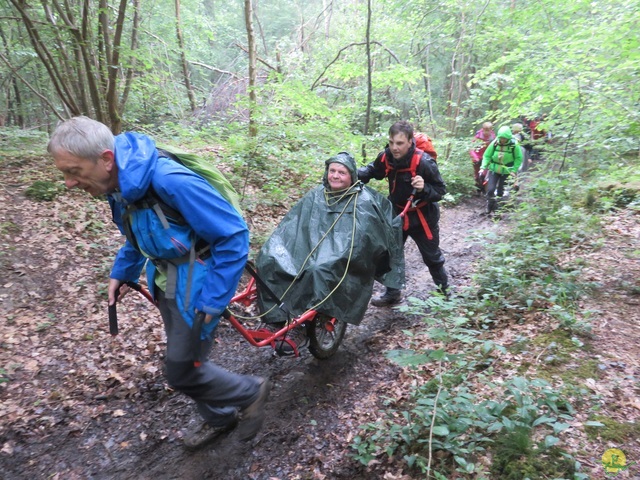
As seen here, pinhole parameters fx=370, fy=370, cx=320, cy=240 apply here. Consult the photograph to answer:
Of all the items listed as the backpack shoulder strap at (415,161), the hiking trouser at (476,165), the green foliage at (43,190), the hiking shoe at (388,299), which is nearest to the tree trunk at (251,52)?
the green foliage at (43,190)

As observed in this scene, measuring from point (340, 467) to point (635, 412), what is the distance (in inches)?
84.5

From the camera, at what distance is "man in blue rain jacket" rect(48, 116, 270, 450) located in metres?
2.02

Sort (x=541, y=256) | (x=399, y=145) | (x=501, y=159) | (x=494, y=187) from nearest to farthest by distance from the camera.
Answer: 1. (x=399, y=145)
2. (x=541, y=256)
3. (x=501, y=159)
4. (x=494, y=187)

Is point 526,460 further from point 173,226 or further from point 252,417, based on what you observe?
point 173,226

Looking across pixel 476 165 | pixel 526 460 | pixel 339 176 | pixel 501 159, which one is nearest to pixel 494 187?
pixel 501 159

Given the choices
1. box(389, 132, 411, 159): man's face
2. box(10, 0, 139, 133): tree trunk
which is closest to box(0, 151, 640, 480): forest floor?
box(389, 132, 411, 159): man's face

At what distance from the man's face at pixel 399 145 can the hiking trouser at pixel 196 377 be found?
3.14m

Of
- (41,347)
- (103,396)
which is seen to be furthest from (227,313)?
(41,347)

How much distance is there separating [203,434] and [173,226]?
189 centimetres

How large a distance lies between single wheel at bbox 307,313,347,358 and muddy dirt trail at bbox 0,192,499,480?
5.6 inches

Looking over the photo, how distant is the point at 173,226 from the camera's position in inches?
87.3

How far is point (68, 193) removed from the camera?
659cm

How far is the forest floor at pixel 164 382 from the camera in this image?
283 centimetres

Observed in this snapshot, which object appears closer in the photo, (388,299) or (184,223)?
(184,223)
